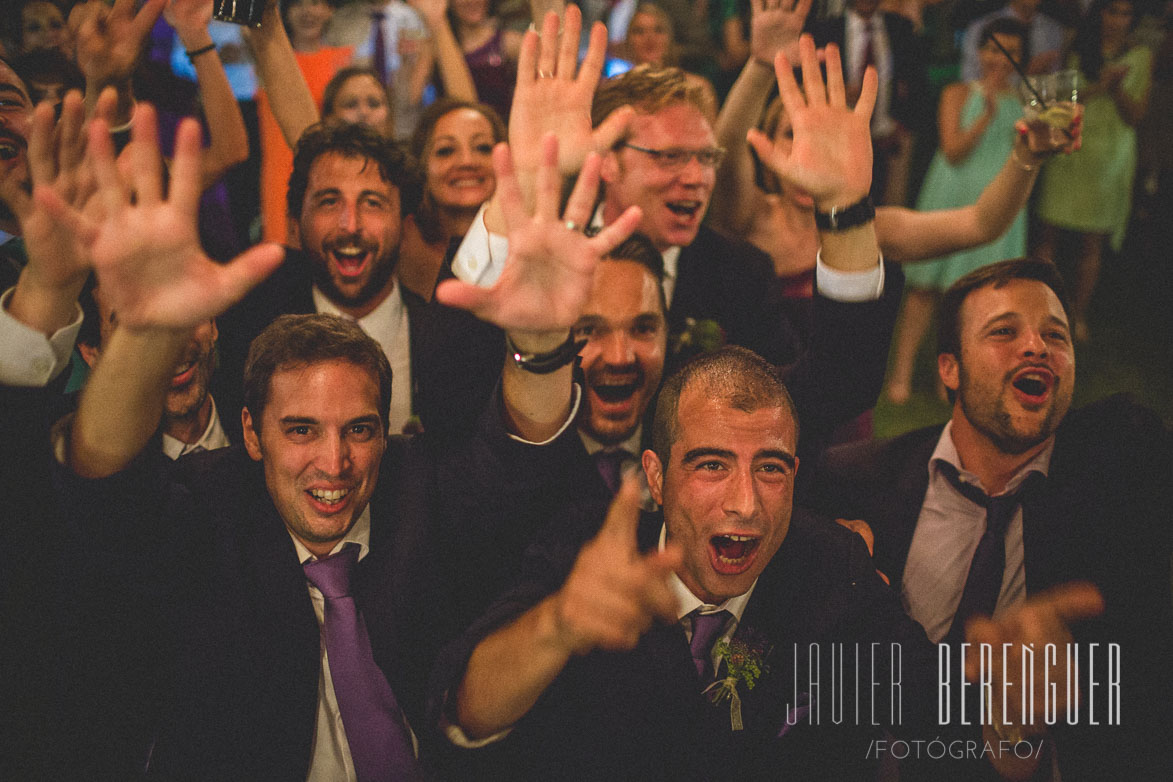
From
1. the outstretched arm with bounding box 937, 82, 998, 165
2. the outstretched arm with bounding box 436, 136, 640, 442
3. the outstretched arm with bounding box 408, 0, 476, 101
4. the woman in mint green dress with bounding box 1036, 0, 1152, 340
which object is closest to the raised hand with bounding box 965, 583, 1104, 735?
the outstretched arm with bounding box 436, 136, 640, 442

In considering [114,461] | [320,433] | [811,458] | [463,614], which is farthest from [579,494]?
[114,461]

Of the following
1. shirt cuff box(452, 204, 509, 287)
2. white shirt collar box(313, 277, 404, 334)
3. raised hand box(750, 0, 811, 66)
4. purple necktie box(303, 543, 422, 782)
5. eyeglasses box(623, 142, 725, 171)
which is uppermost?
raised hand box(750, 0, 811, 66)

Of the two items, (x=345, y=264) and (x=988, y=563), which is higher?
(x=345, y=264)

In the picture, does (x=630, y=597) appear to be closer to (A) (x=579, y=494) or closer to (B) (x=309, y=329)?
(A) (x=579, y=494)

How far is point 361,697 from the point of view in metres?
1.89

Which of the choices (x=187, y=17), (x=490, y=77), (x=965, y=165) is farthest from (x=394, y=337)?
(x=965, y=165)

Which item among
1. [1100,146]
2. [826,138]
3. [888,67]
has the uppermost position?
Answer: [888,67]

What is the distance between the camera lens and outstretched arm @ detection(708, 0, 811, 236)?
110 inches

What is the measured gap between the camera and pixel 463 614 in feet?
6.72

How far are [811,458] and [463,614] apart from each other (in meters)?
1.06

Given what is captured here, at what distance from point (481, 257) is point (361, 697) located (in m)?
0.88

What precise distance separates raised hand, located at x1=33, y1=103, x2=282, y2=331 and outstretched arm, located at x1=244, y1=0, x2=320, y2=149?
5.50 feet

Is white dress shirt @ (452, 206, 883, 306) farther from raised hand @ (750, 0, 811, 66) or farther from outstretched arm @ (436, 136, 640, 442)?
raised hand @ (750, 0, 811, 66)

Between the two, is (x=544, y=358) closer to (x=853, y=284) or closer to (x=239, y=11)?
(x=853, y=284)
